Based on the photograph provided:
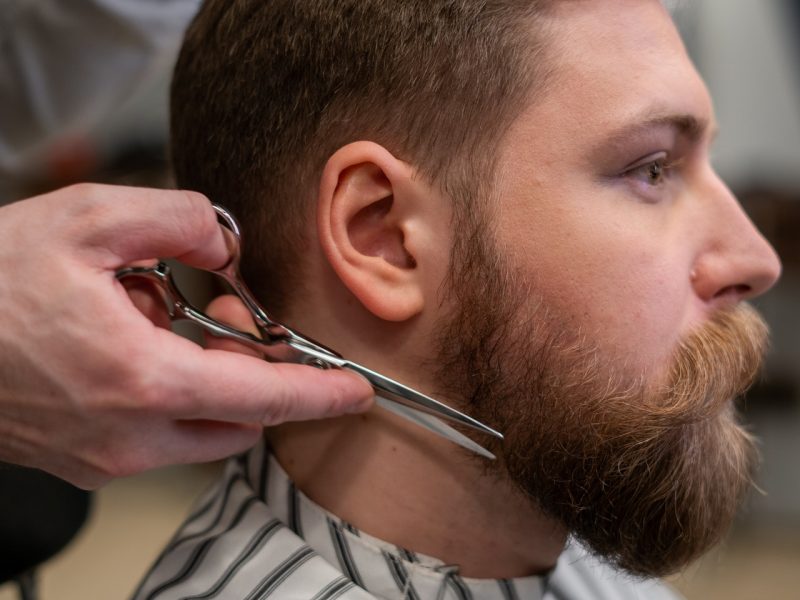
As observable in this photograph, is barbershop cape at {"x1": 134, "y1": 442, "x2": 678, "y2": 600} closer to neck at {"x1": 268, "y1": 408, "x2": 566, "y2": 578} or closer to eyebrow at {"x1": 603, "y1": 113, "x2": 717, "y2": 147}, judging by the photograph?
neck at {"x1": 268, "y1": 408, "x2": 566, "y2": 578}

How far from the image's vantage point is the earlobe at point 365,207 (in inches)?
42.4

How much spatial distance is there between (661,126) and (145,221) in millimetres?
613

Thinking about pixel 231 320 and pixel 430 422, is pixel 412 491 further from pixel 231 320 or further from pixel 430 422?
pixel 231 320

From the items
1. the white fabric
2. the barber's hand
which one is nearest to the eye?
the barber's hand

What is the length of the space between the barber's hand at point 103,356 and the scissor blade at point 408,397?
11 cm

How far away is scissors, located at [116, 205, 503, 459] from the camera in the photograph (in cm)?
100

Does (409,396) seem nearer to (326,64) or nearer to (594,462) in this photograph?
(594,462)

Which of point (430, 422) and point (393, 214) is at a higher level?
point (393, 214)

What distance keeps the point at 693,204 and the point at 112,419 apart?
751mm

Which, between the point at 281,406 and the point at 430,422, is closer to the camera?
the point at 281,406

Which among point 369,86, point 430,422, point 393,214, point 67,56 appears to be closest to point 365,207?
point 393,214

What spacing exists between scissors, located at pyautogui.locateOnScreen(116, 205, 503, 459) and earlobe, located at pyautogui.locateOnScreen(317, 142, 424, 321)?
100 mm

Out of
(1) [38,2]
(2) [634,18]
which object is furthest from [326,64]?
(1) [38,2]

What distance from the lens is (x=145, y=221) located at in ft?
2.84
